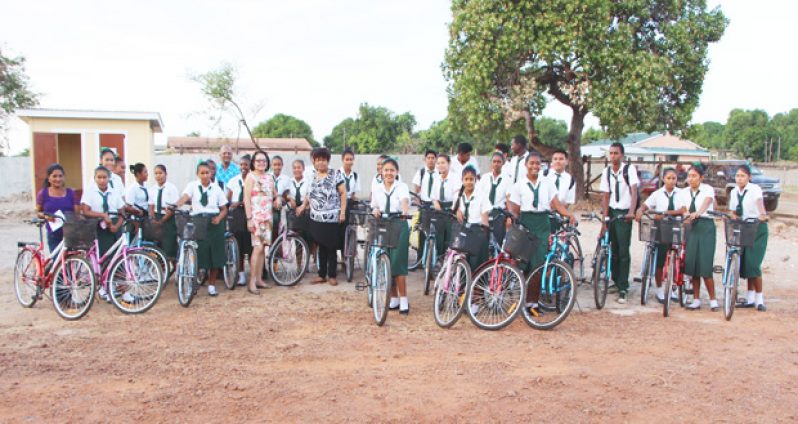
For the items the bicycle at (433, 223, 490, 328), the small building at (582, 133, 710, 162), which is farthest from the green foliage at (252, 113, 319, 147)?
the bicycle at (433, 223, 490, 328)

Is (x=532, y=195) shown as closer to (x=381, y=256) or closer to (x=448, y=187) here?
(x=381, y=256)

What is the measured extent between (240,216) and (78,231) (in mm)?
2187

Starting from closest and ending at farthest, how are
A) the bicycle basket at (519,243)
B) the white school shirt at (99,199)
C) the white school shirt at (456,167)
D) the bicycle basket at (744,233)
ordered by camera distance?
the bicycle basket at (519,243)
the bicycle basket at (744,233)
the white school shirt at (99,199)
the white school shirt at (456,167)

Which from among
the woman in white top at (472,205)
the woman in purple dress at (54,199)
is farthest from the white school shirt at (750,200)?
the woman in purple dress at (54,199)

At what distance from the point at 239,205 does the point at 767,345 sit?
6.28 m

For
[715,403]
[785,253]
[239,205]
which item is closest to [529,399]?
[715,403]

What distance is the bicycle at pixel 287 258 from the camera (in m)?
8.20

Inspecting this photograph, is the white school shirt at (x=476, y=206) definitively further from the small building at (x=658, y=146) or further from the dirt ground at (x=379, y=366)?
the small building at (x=658, y=146)

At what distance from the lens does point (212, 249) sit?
749cm

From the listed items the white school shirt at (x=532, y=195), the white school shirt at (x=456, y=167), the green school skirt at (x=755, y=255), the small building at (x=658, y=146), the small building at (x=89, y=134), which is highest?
the small building at (x=658, y=146)

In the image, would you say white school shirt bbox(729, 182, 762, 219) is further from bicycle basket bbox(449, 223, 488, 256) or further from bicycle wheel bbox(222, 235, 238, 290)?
bicycle wheel bbox(222, 235, 238, 290)

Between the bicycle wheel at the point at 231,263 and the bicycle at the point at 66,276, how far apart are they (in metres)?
1.69

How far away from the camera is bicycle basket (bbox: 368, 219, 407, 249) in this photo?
246 inches

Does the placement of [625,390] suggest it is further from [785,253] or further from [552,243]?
[785,253]
